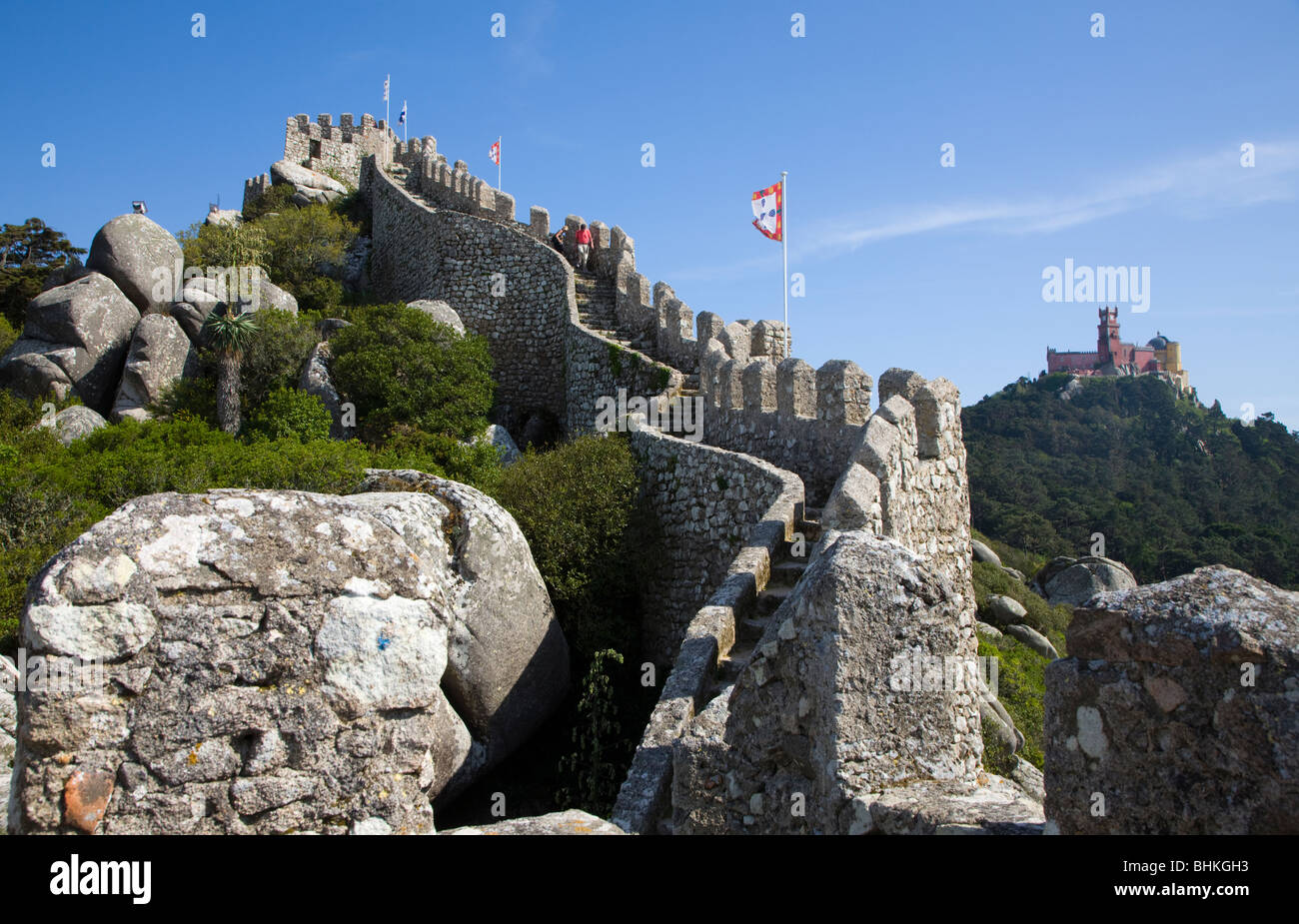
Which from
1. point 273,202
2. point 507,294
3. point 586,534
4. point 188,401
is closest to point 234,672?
point 586,534

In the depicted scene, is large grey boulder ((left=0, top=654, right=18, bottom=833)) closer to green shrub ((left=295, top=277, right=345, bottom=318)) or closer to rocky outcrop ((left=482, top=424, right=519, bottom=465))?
rocky outcrop ((left=482, top=424, right=519, bottom=465))

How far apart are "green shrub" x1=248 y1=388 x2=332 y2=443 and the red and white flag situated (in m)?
9.30

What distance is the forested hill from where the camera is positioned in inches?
1008

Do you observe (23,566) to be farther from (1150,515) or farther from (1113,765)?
(1150,515)

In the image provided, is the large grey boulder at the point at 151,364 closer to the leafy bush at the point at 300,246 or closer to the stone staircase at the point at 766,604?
the leafy bush at the point at 300,246

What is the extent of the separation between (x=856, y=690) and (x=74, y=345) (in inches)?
854

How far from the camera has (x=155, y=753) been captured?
362cm

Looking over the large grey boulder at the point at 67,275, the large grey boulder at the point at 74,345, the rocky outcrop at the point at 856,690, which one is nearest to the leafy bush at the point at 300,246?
the large grey boulder at the point at 67,275

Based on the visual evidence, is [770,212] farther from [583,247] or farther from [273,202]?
[273,202]

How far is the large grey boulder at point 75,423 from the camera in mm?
17359

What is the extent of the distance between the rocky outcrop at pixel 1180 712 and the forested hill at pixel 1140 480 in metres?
23.5

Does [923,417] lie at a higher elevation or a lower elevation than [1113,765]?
higher

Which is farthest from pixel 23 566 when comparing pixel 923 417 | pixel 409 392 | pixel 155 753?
pixel 923 417
